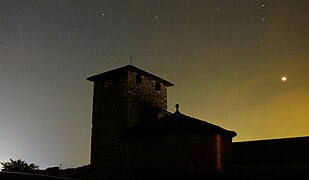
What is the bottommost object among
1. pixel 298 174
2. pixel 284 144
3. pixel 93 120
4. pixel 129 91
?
pixel 298 174

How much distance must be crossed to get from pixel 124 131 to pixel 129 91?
10.2 feet

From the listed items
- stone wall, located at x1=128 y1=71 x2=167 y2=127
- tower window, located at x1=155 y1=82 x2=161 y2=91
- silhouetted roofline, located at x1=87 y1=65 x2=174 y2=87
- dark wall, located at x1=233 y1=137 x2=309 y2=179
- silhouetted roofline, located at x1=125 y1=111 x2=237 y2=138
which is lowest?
dark wall, located at x1=233 y1=137 x2=309 y2=179

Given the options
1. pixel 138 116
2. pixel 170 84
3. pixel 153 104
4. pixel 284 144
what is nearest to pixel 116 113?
pixel 138 116

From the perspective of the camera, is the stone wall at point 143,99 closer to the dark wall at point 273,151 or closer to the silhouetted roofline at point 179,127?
the silhouetted roofline at point 179,127

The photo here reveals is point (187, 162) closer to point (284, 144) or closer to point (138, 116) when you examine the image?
point (138, 116)

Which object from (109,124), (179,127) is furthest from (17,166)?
(179,127)

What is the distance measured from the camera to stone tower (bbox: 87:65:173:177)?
25016mm

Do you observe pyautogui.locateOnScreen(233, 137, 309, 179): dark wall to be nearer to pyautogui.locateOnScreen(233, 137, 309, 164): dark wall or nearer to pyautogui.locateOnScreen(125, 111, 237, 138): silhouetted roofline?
pyautogui.locateOnScreen(233, 137, 309, 164): dark wall

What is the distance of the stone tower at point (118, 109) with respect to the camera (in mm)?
25016

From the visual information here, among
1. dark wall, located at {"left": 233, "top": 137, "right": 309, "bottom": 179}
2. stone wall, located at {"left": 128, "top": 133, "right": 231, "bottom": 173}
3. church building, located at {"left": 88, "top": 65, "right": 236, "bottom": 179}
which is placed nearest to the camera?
stone wall, located at {"left": 128, "top": 133, "right": 231, "bottom": 173}

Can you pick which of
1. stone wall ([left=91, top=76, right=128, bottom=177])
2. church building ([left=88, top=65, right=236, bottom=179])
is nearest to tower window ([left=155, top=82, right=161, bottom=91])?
church building ([left=88, top=65, right=236, bottom=179])

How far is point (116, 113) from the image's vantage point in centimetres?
2573

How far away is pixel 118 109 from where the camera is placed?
25.7 m

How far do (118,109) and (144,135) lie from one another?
450cm
